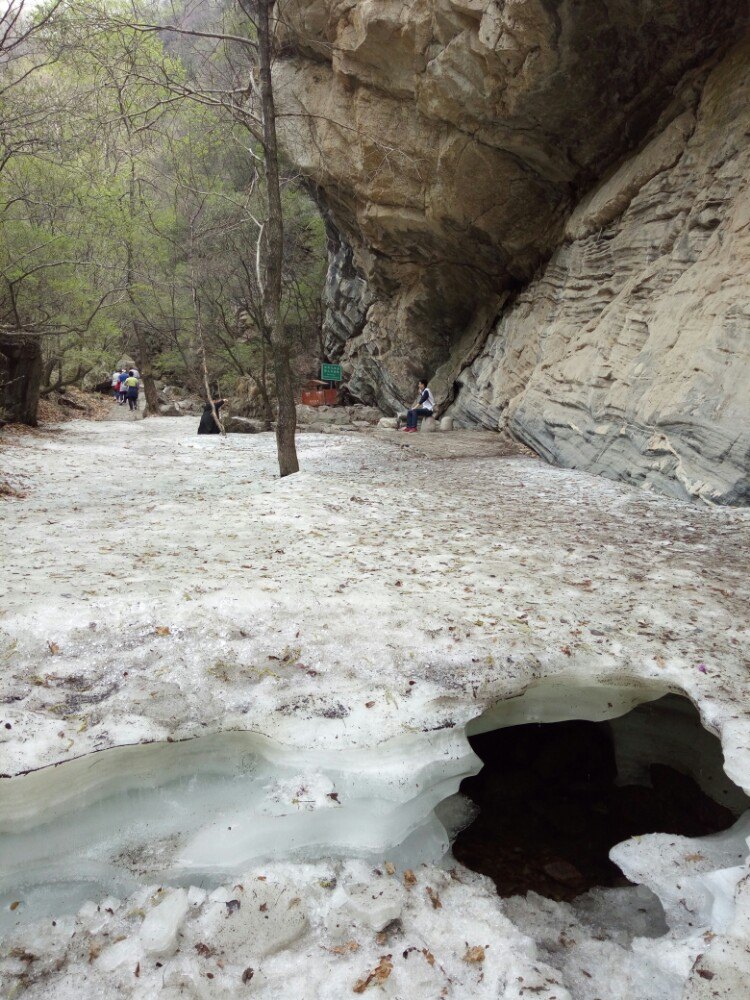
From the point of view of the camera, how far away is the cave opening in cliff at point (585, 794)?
238 cm

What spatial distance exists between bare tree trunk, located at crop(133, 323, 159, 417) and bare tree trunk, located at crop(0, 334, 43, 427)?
23.7 ft

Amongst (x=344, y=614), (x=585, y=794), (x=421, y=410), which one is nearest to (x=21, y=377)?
(x=421, y=410)

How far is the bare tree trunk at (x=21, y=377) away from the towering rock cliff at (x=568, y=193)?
748 centimetres

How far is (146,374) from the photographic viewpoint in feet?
69.6

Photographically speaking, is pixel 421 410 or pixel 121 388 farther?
pixel 121 388

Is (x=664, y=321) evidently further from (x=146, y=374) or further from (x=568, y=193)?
(x=146, y=374)

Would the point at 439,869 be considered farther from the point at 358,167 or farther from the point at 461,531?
the point at 358,167

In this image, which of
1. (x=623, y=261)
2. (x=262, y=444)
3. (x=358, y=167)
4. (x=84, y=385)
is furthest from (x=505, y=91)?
(x=84, y=385)

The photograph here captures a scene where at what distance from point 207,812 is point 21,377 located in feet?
44.6

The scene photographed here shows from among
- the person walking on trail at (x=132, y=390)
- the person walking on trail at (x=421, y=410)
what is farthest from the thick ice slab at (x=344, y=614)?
the person walking on trail at (x=132, y=390)

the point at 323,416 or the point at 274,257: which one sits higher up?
the point at 274,257

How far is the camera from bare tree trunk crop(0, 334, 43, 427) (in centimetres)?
1261

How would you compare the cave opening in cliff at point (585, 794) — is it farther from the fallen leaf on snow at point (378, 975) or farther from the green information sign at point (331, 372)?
the green information sign at point (331, 372)

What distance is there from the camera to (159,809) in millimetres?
2428
